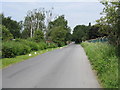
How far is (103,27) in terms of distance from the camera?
41.0 feet

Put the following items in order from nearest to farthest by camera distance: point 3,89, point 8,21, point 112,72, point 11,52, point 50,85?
point 3,89 → point 50,85 → point 112,72 → point 11,52 → point 8,21

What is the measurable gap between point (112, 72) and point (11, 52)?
11.1 metres

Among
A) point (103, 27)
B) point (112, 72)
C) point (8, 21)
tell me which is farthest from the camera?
point (8, 21)

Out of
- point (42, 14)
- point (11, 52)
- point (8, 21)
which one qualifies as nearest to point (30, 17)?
point (42, 14)

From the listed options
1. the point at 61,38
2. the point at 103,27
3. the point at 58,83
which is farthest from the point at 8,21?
the point at 58,83

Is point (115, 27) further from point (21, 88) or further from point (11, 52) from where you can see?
point (11, 52)

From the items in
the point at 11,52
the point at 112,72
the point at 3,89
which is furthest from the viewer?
the point at 11,52

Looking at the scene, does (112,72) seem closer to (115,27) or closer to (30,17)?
(115,27)

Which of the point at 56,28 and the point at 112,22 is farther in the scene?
the point at 56,28

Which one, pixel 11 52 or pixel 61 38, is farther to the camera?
pixel 61 38

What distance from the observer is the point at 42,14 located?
56.8 metres

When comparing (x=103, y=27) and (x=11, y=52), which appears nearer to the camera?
(x=103, y=27)

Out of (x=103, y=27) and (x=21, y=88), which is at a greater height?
(x=103, y=27)

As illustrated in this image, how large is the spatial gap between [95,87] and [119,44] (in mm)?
5916
